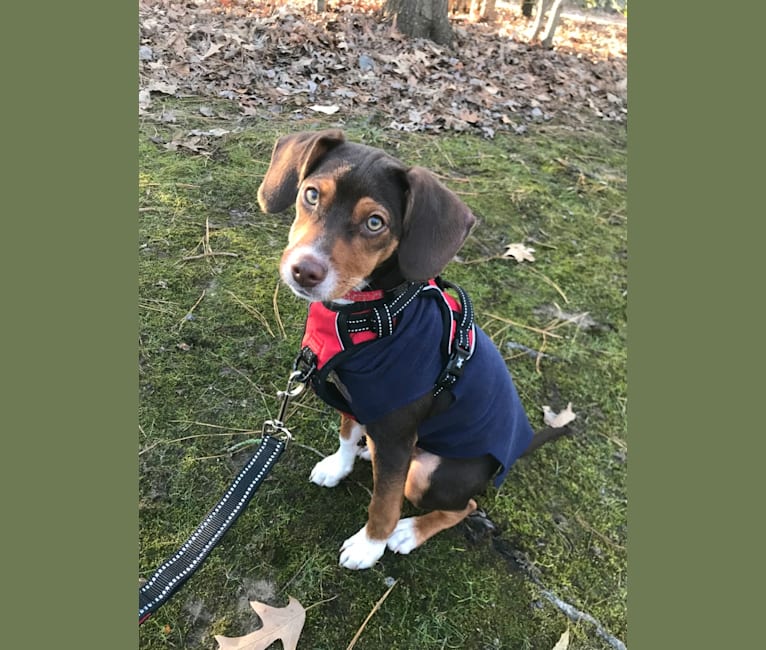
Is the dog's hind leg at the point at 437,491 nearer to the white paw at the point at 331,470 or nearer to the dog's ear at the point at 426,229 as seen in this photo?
the white paw at the point at 331,470

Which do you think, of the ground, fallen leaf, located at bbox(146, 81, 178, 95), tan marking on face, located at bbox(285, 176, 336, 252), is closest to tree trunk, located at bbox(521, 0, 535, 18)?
the ground

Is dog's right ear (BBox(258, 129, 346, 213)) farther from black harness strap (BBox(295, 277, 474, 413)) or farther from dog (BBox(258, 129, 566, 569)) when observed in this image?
black harness strap (BBox(295, 277, 474, 413))

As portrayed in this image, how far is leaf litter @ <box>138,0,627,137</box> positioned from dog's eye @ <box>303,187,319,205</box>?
4.01m

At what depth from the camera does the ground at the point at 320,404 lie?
2.49m

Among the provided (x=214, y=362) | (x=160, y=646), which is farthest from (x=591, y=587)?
(x=214, y=362)

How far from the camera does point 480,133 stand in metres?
6.67

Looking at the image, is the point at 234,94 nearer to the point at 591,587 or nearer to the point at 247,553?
the point at 247,553

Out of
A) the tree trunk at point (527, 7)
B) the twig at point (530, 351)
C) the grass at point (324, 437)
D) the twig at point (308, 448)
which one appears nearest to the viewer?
the grass at point (324, 437)

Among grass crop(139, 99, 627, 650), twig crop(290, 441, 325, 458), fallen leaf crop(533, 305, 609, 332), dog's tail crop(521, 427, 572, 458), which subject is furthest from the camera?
fallen leaf crop(533, 305, 609, 332)

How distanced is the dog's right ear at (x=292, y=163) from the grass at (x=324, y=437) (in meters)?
1.33

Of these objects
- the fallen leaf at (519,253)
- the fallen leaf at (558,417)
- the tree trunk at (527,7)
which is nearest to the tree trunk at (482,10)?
the tree trunk at (527,7)

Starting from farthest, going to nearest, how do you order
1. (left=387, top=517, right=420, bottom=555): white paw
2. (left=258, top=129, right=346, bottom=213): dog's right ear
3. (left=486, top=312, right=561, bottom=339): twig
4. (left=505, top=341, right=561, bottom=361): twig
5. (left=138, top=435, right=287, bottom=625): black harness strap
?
1. (left=486, top=312, right=561, bottom=339): twig
2. (left=505, top=341, right=561, bottom=361): twig
3. (left=387, top=517, right=420, bottom=555): white paw
4. (left=258, top=129, right=346, bottom=213): dog's right ear
5. (left=138, top=435, right=287, bottom=625): black harness strap

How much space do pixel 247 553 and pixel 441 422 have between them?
1.17 meters

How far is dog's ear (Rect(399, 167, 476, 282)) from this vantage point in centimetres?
214
